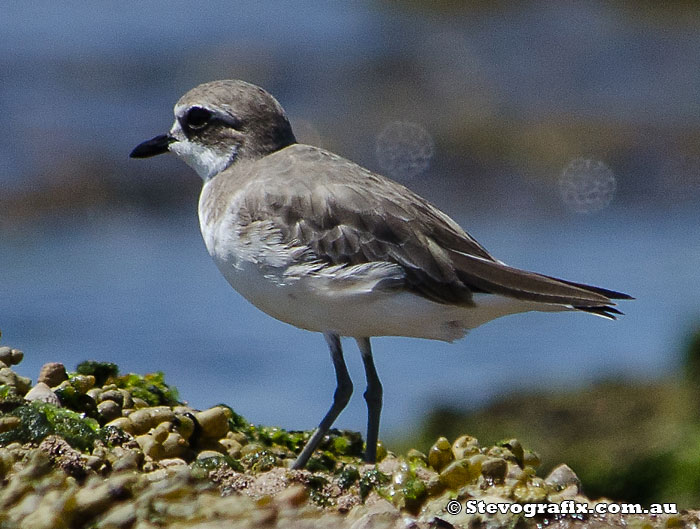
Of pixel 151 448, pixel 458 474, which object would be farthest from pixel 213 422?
pixel 458 474

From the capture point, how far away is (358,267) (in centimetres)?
610

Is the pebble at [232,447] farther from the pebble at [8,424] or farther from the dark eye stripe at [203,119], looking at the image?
the dark eye stripe at [203,119]

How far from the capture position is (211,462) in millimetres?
5430

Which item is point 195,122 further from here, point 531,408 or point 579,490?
point 531,408

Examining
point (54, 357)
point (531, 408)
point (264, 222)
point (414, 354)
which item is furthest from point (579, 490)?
point (54, 357)

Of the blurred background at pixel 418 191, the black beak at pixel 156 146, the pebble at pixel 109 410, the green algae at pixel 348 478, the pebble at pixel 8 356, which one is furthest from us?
the blurred background at pixel 418 191

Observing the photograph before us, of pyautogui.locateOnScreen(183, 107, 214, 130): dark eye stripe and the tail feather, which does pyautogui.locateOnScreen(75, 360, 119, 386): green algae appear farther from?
the tail feather

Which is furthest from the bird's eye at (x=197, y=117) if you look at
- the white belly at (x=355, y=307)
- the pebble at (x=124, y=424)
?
the pebble at (x=124, y=424)

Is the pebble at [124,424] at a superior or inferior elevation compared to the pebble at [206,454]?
superior

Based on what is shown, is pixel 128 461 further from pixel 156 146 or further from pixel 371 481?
pixel 156 146

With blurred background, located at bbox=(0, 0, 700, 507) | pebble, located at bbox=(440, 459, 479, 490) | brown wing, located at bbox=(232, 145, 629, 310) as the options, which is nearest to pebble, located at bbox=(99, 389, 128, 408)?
brown wing, located at bbox=(232, 145, 629, 310)

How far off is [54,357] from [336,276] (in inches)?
313

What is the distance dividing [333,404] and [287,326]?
25.6ft

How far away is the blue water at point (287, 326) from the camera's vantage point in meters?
12.7
